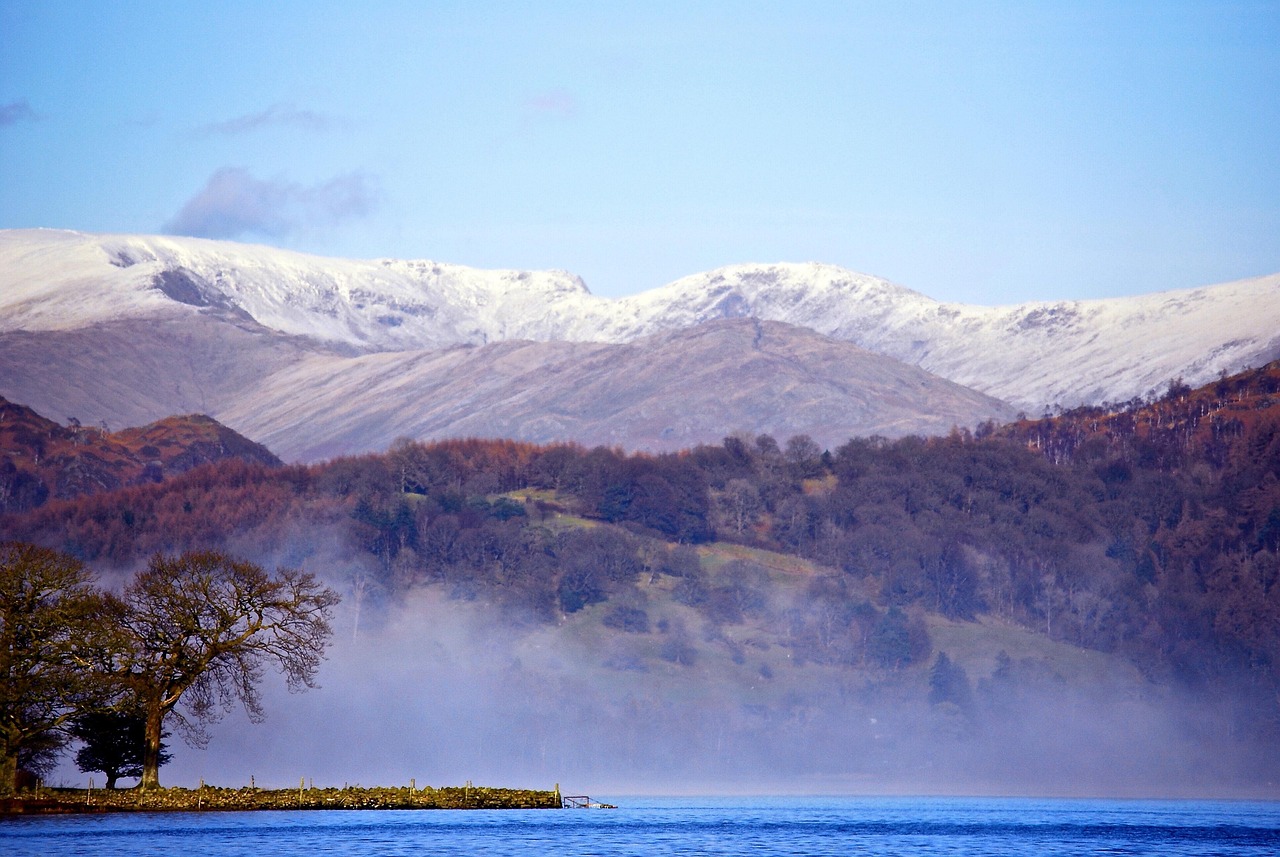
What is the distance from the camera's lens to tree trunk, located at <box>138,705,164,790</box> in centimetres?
9225

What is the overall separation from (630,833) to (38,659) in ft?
107

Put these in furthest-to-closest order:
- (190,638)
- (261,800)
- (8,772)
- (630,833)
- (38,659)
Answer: (261,800), (630,833), (190,638), (8,772), (38,659)

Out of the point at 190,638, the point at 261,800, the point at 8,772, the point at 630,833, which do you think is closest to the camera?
the point at 8,772

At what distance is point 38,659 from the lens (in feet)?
292

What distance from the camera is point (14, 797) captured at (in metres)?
89.8

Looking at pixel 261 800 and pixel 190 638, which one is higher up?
pixel 190 638

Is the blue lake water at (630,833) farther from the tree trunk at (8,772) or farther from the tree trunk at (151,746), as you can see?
the tree trunk at (8,772)

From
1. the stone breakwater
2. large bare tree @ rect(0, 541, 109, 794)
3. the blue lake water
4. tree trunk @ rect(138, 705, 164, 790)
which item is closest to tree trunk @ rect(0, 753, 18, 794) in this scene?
large bare tree @ rect(0, 541, 109, 794)

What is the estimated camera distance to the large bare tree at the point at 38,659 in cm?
8844

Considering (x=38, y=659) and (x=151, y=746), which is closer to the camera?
(x=38, y=659)

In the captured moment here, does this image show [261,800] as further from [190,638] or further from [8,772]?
[8,772]

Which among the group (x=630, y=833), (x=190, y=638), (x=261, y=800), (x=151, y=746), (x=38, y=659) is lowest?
(x=630, y=833)

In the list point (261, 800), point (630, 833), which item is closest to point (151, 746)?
point (261, 800)

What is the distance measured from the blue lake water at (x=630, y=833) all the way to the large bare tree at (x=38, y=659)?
4.49m
